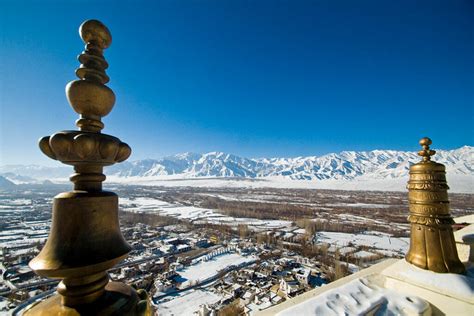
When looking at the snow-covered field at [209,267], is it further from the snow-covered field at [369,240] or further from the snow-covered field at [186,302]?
the snow-covered field at [369,240]

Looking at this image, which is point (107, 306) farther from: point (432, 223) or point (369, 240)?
point (369, 240)

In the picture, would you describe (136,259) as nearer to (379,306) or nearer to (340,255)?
(340,255)

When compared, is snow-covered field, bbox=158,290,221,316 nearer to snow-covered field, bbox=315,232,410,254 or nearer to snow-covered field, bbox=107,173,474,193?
snow-covered field, bbox=315,232,410,254

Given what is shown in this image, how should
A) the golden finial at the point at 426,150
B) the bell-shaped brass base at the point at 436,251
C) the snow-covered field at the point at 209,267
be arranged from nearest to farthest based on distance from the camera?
the bell-shaped brass base at the point at 436,251
the golden finial at the point at 426,150
the snow-covered field at the point at 209,267

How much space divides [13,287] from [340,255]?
17743 mm

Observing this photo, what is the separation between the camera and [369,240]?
20062 mm

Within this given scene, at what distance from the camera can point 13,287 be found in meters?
10.7

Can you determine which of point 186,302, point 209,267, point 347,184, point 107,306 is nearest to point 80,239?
point 107,306

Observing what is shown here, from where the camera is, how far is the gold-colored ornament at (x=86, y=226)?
510 millimetres

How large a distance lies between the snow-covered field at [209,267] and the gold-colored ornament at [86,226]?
11.9m

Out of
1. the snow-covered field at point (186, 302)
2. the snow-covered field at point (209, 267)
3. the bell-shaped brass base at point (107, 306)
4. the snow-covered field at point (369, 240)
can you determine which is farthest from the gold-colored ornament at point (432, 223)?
the snow-covered field at point (369, 240)

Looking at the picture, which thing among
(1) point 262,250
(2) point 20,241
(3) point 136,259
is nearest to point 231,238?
(1) point 262,250

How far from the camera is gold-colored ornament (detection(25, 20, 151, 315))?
51 centimetres

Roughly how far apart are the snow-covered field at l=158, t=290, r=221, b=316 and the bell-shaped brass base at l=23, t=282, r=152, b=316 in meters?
9.45
